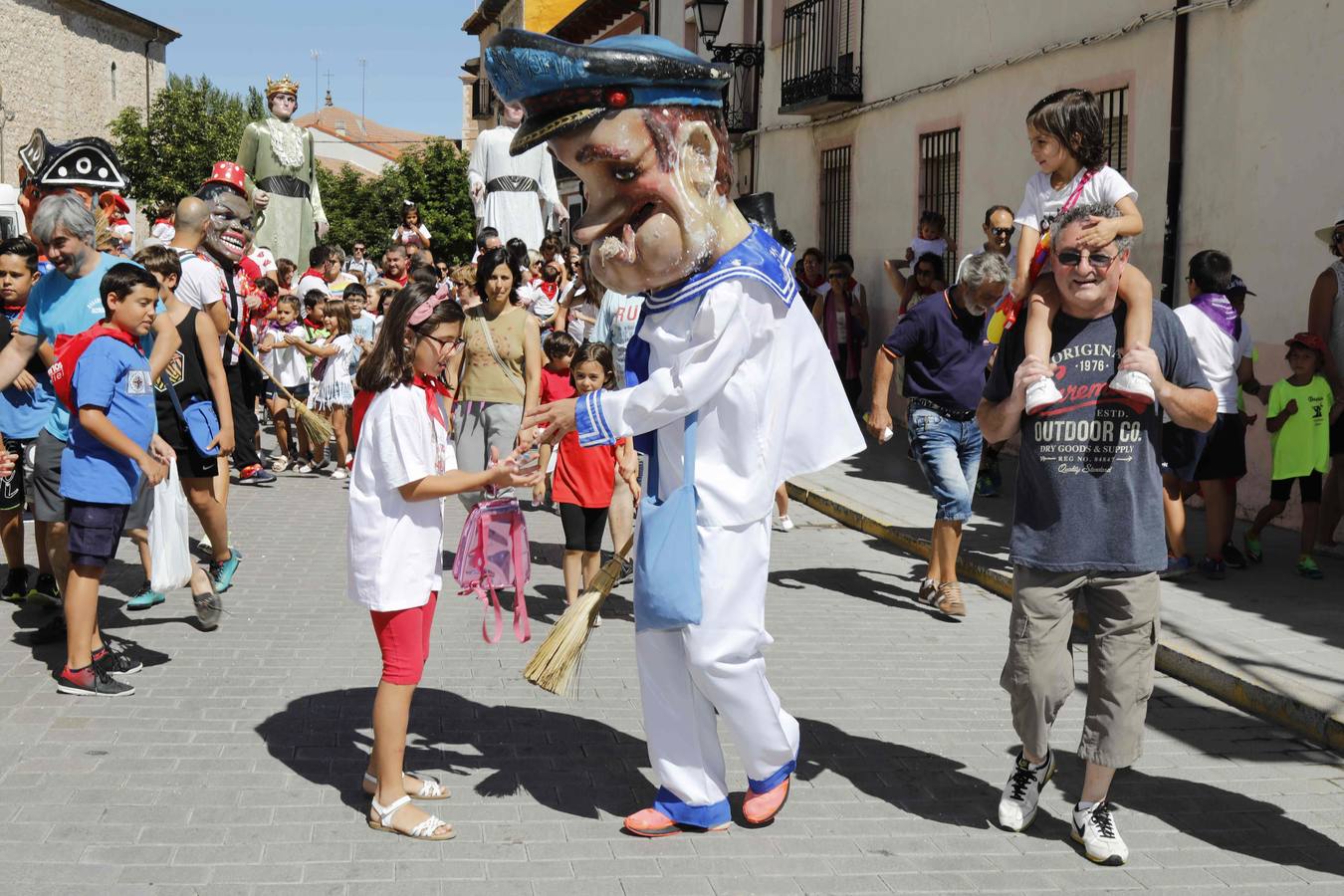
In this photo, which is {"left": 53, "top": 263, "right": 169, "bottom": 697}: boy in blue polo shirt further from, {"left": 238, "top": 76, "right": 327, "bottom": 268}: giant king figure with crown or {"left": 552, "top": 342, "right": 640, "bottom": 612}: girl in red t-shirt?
{"left": 238, "top": 76, "right": 327, "bottom": 268}: giant king figure with crown

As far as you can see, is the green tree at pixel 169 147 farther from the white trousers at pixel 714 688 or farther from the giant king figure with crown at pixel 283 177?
the white trousers at pixel 714 688

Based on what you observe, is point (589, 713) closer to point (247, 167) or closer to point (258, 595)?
point (258, 595)

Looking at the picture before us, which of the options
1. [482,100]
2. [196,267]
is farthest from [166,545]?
[482,100]

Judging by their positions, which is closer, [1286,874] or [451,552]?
[1286,874]

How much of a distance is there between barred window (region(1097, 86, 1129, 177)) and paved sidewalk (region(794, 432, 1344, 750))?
317 cm

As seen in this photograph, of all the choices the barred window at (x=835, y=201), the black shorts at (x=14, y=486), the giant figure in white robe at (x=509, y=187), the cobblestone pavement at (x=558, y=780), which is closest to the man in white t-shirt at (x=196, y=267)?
the black shorts at (x=14, y=486)

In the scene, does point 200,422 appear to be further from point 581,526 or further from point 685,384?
point 685,384

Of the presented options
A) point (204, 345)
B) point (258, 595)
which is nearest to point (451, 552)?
point (258, 595)

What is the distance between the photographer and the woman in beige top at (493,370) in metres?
8.97

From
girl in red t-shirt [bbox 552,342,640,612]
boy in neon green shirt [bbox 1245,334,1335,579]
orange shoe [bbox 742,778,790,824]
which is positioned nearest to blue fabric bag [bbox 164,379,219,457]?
girl in red t-shirt [bbox 552,342,640,612]

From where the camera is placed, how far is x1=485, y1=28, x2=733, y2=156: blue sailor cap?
458cm

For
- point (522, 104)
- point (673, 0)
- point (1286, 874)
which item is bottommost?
point (1286, 874)

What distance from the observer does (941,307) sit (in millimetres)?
8281

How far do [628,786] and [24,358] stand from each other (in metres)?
3.87
